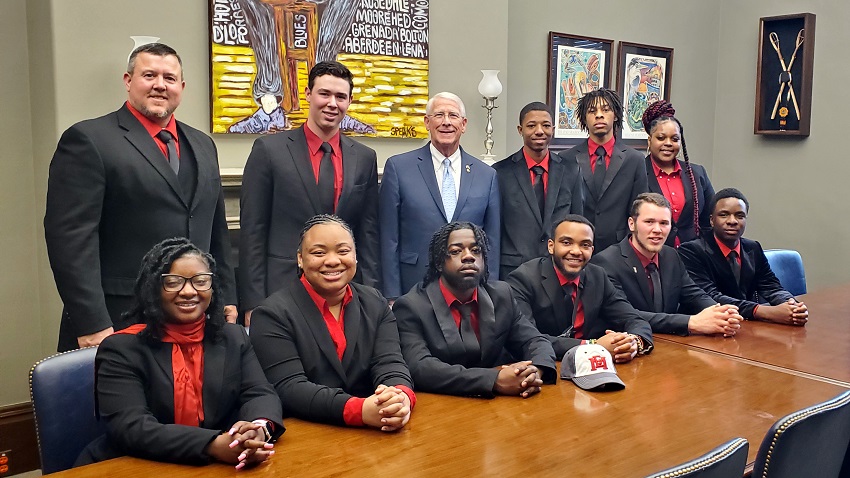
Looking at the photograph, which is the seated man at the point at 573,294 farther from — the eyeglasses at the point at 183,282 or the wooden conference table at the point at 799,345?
the eyeglasses at the point at 183,282

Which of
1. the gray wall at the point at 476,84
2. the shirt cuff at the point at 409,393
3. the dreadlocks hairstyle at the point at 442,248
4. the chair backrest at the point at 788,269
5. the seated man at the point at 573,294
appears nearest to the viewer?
the shirt cuff at the point at 409,393

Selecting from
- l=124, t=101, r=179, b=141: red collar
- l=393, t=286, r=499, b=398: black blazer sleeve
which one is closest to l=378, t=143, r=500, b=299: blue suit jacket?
l=393, t=286, r=499, b=398: black blazer sleeve

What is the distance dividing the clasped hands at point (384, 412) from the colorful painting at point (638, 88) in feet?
15.3

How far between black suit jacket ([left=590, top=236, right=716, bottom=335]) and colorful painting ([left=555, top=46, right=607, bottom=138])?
2410 millimetres

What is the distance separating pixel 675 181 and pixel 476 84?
1.45m

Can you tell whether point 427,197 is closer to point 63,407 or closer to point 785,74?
point 63,407

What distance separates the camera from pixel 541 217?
3521mm

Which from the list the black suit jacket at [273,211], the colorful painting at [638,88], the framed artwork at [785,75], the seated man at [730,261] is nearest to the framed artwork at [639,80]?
the colorful painting at [638,88]

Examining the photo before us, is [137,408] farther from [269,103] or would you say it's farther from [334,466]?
[269,103]

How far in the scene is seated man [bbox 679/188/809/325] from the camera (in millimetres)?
3613

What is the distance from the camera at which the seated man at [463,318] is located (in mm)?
2477

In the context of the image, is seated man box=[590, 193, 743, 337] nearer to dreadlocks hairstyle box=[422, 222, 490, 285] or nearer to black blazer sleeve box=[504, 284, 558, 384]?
black blazer sleeve box=[504, 284, 558, 384]

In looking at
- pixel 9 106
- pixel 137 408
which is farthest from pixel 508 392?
pixel 9 106

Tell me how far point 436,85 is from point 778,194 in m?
3.37
